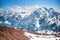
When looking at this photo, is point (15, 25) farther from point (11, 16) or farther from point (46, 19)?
point (46, 19)

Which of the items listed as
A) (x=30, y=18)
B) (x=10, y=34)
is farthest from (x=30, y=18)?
(x=10, y=34)

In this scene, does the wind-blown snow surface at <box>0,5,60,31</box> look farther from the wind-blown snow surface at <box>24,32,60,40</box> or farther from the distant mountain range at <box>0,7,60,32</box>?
the wind-blown snow surface at <box>24,32,60,40</box>

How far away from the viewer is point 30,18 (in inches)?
157

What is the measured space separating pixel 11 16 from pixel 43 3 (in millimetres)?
871

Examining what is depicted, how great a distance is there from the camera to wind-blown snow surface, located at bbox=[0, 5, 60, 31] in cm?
393

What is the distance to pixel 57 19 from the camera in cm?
388

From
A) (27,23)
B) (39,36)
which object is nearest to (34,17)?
(27,23)

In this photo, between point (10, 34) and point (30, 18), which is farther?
point (10, 34)

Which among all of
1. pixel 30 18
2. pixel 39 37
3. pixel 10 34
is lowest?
pixel 39 37

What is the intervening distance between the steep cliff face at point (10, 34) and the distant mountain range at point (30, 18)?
22 centimetres

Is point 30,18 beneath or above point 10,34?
above

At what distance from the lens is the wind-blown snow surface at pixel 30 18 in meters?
3.93

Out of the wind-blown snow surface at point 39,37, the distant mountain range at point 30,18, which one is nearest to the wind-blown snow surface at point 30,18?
the distant mountain range at point 30,18

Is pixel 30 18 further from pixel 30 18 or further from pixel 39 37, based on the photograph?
pixel 39 37
